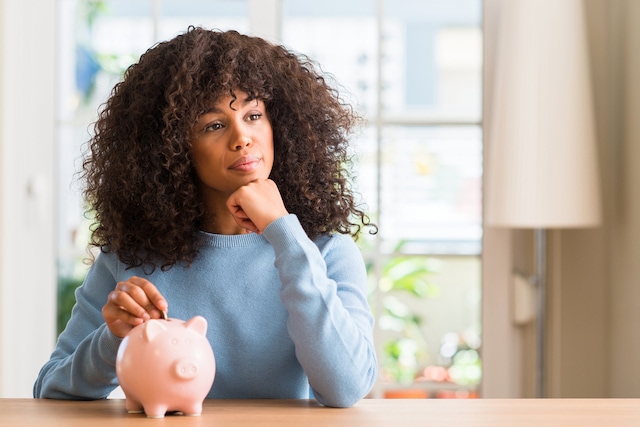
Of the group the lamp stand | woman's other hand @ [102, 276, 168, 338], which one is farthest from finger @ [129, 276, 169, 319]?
the lamp stand

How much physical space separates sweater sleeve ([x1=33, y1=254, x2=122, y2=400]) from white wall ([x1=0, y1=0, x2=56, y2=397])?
4.78ft

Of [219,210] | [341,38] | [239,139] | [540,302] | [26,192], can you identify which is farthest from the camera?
[341,38]

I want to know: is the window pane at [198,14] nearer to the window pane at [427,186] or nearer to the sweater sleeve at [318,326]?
the window pane at [427,186]

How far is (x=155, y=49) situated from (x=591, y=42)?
1625 millimetres

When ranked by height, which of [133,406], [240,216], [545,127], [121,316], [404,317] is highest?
[545,127]

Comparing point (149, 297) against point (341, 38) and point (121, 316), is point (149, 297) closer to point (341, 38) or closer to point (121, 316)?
point (121, 316)

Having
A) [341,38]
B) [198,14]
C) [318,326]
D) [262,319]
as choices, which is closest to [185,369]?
[318,326]

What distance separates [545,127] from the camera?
93.7 inches

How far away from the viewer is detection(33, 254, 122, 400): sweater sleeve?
120 centimetres

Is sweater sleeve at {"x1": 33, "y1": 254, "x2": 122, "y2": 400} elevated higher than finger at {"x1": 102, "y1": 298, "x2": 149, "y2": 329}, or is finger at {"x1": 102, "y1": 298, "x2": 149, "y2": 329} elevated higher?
finger at {"x1": 102, "y1": 298, "x2": 149, "y2": 329}

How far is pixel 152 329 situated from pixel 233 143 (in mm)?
335

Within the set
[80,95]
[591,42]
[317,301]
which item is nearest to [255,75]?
[317,301]

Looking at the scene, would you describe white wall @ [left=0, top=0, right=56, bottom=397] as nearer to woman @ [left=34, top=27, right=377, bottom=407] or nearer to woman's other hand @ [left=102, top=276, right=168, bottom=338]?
woman @ [left=34, top=27, right=377, bottom=407]

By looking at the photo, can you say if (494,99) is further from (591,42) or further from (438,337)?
(438,337)
